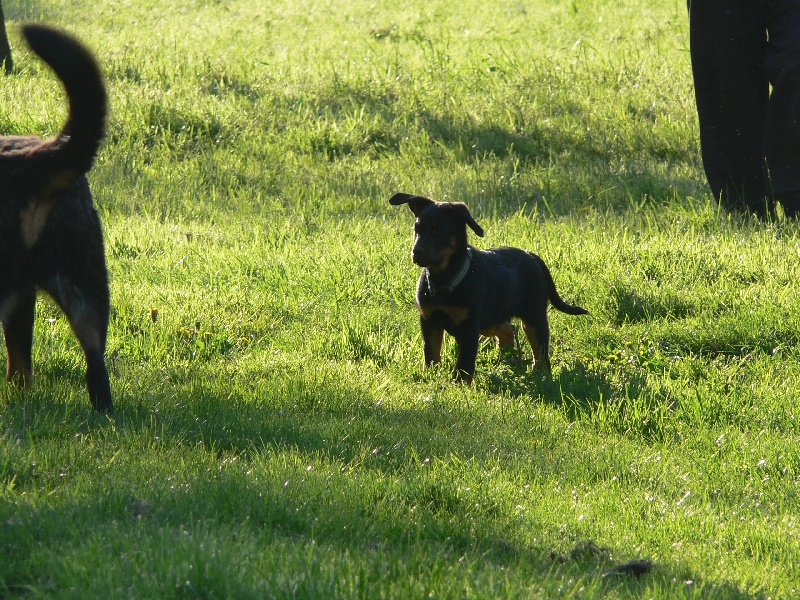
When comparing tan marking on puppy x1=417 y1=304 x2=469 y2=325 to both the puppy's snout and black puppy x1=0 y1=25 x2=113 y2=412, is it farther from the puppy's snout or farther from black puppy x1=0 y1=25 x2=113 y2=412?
black puppy x1=0 y1=25 x2=113 y2=412

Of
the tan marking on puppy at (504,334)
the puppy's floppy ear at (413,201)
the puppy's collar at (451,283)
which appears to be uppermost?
the puppy's floppy ear at (413,201)

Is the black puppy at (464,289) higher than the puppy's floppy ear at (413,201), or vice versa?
the puppy's floppy ear at (413,201)

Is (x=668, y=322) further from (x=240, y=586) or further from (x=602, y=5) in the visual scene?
(x=602, y=5)

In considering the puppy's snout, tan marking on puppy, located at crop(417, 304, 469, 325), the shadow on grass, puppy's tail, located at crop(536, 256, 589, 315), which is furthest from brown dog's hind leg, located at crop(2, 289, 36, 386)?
puppy's tail, located at crop(536, 256, 589, 315)

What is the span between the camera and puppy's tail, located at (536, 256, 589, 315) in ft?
21.6

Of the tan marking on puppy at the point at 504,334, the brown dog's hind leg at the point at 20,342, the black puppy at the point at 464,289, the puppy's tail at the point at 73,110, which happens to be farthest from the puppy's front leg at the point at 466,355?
the puppy's tail at the point at 73,110

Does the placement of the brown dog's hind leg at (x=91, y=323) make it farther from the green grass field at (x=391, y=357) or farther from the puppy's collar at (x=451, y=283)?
the puppy's collar at (x=451, y=283)

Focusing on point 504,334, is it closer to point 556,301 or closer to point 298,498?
point 556,301

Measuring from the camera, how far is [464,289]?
598 cm

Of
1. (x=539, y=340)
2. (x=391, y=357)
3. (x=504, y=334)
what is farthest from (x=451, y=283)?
(x=504, y=334)

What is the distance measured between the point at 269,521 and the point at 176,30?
1281 centimetres

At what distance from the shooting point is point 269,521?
349cm

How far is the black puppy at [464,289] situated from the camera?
5934 mm

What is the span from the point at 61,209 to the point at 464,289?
99.9 inches
